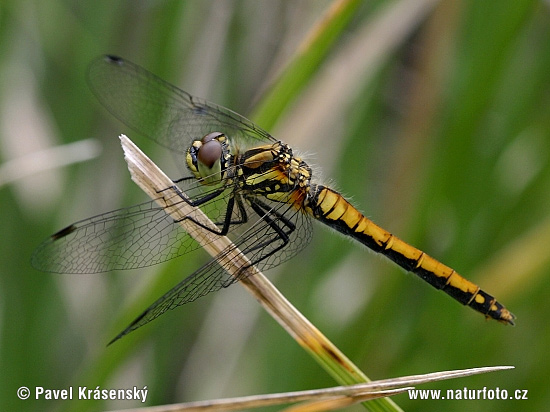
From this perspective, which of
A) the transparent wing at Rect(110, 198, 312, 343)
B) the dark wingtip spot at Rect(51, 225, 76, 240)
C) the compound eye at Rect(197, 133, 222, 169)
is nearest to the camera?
the transparent wing at Rect(110, 198, 312, 343)

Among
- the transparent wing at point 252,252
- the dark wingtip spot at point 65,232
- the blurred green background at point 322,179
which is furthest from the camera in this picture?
the blurred green background at point 322,179

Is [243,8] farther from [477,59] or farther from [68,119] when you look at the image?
[477,59]

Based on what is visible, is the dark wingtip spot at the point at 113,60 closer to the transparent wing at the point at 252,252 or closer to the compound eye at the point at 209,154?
the compound eye at the point at 209,154

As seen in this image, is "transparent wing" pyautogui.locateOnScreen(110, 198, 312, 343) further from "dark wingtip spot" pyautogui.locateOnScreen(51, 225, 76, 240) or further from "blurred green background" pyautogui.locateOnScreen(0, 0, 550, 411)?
"dark wingtip spot" pyautogui.locateOnScreen(51, 225, 76, 240)

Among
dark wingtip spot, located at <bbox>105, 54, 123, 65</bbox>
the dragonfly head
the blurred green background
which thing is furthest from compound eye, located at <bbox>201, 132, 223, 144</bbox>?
dark wingtip spot, located at <bbox>105, 54, 123, 65</bbox>

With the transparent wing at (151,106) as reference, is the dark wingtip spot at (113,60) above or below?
above

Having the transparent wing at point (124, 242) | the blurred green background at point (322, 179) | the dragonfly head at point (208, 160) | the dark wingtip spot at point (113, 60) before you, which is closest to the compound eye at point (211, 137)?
the dragonfly head at point (208, 160)

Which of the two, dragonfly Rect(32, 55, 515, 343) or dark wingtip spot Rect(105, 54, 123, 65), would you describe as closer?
dragonfly Rect(32, 55, 515, 343)
